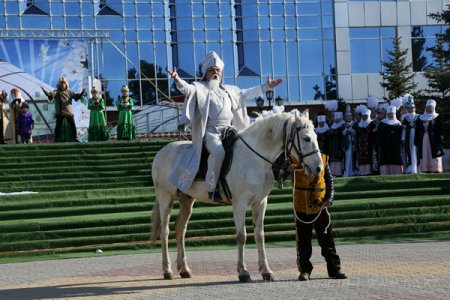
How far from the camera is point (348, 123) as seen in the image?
92.3 feet

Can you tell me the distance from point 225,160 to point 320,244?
1.73 m

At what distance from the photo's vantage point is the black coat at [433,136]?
25078 mm

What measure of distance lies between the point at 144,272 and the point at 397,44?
140 ft

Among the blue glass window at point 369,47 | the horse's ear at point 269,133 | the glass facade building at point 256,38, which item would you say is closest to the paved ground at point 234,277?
the horse's ear at point 269,133

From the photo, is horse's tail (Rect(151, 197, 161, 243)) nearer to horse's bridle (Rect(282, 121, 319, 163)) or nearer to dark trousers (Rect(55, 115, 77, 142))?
horse's bridle (Rect(282, 121, 319, 163))

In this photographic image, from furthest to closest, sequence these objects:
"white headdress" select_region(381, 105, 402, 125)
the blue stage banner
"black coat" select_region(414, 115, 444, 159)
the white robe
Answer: the blue stage banner < "white headdress" select_region(381, 105, 402, 125) < "black coat" select_region(414, 115, 444, 159) < the white robe

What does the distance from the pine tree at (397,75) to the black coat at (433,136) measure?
27849 millimetres

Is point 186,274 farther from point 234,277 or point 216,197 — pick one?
point 216,197

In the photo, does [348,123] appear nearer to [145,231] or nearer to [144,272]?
[145,231]

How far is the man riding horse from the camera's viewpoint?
12.1m

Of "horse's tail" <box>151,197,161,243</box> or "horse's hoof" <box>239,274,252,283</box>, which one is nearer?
"horse's hoof" <box>239,274,252,283</box>

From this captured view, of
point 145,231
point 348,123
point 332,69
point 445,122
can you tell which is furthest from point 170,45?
point 145,231

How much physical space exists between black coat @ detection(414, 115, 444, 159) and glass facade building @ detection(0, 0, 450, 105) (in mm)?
29630

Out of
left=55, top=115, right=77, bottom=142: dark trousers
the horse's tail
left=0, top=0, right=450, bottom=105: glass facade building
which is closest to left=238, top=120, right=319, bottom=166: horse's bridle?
the horse's tail
